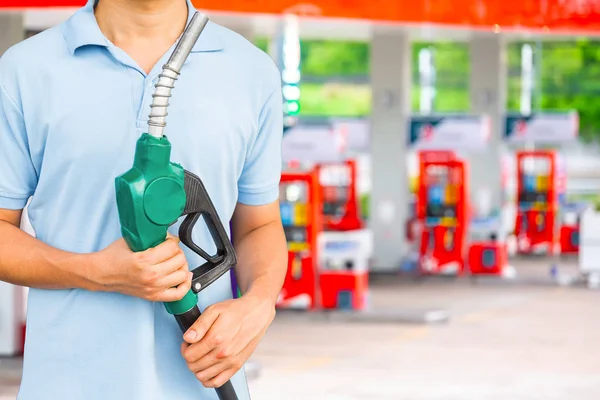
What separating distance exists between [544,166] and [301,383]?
20063 mm

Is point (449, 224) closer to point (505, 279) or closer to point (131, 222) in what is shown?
point (505, 279)

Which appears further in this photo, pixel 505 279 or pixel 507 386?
pixel 505 279

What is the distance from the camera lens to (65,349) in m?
1.50

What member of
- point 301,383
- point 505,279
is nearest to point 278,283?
point 301,383

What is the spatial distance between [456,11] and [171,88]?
1084 centimetres

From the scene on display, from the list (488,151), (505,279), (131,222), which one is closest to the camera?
(131,222)

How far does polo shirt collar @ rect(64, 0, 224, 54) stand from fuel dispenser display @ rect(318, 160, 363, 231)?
47.6 ft

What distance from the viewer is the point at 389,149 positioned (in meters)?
15.6

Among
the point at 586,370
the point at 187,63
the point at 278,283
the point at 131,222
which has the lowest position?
the point at 586,370

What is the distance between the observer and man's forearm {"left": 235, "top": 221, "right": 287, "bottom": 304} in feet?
5.30

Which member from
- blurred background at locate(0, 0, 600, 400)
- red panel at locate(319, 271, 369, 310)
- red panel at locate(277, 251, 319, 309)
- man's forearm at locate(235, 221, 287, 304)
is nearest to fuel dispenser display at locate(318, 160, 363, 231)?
blurred background at locate(0, 0, 600, 400)

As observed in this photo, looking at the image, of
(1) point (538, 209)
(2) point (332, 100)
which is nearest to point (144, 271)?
(1) point (538, 209)

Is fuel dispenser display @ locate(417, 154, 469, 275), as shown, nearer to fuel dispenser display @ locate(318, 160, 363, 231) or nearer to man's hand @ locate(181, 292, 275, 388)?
fuel dispenser display @ locate(318, 160, 363, 231)

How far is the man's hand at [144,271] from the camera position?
1372 millimetres
